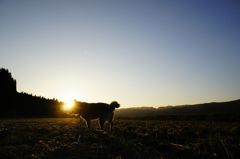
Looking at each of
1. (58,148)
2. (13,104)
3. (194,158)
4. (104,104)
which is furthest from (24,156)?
(13,104)

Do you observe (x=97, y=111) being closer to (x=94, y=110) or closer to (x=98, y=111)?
(x=98, y=111)

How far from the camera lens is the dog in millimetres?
20094

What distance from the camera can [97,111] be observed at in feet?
67.3

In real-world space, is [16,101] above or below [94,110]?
above

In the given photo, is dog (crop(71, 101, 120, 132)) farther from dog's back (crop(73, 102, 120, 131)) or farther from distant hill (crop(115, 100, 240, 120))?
distant hill (crop(115, 100, 240, 120))

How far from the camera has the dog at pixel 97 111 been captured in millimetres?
20094

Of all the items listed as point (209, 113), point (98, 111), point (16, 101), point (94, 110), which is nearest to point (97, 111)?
point (98, 111)

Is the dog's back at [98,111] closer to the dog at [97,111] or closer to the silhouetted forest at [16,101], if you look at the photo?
the dog at [97,111]

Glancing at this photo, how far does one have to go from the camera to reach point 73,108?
21672 mm

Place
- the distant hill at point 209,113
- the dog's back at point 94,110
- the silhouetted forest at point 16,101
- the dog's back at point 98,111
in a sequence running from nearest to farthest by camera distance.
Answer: the dog's back at point 98,111 < the dog's back at point 94,110 < the distant hill at point 209,113 < the silhouetted forest at point 16,101

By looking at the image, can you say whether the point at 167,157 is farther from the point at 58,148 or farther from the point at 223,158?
the point at 58,148

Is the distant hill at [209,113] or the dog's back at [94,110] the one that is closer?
the dog's back at [94,110]

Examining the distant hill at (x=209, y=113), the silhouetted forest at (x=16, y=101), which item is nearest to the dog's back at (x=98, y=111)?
the distant hill at (x=209, y=113)

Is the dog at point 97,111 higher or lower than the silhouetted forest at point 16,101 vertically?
lower
